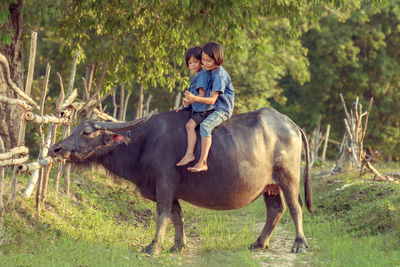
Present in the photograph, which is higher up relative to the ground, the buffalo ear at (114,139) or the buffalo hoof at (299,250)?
the buffalo ear at (114,139)

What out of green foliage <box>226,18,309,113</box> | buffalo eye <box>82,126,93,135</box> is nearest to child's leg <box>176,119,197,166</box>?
Result: buffalo eye <box>82,126,93,135</box>

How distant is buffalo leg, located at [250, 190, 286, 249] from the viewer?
6.82 m

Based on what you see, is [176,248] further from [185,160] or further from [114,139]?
[114,139]

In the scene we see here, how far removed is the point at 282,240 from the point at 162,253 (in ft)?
7.29

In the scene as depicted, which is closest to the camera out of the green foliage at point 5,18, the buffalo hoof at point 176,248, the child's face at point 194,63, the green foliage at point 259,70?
the child's face at point 194,63

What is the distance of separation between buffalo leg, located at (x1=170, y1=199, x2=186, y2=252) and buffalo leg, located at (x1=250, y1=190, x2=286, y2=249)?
3.23 ft

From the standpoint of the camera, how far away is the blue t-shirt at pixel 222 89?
240 inches

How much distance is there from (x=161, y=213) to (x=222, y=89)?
1656 mm

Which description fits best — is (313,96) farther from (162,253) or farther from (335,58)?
(162,253)

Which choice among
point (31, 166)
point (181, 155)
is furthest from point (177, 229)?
point (31, 166)

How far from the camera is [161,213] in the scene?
6.18 metres

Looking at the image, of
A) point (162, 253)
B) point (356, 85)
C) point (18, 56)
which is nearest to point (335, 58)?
point (356, 85)

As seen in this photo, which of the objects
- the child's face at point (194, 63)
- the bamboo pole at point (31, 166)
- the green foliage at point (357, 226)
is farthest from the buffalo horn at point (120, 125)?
the green foliage at point (357, 226)

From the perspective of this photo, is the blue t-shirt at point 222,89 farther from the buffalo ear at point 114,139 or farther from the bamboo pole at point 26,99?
the bamboo pole at point 26,99
